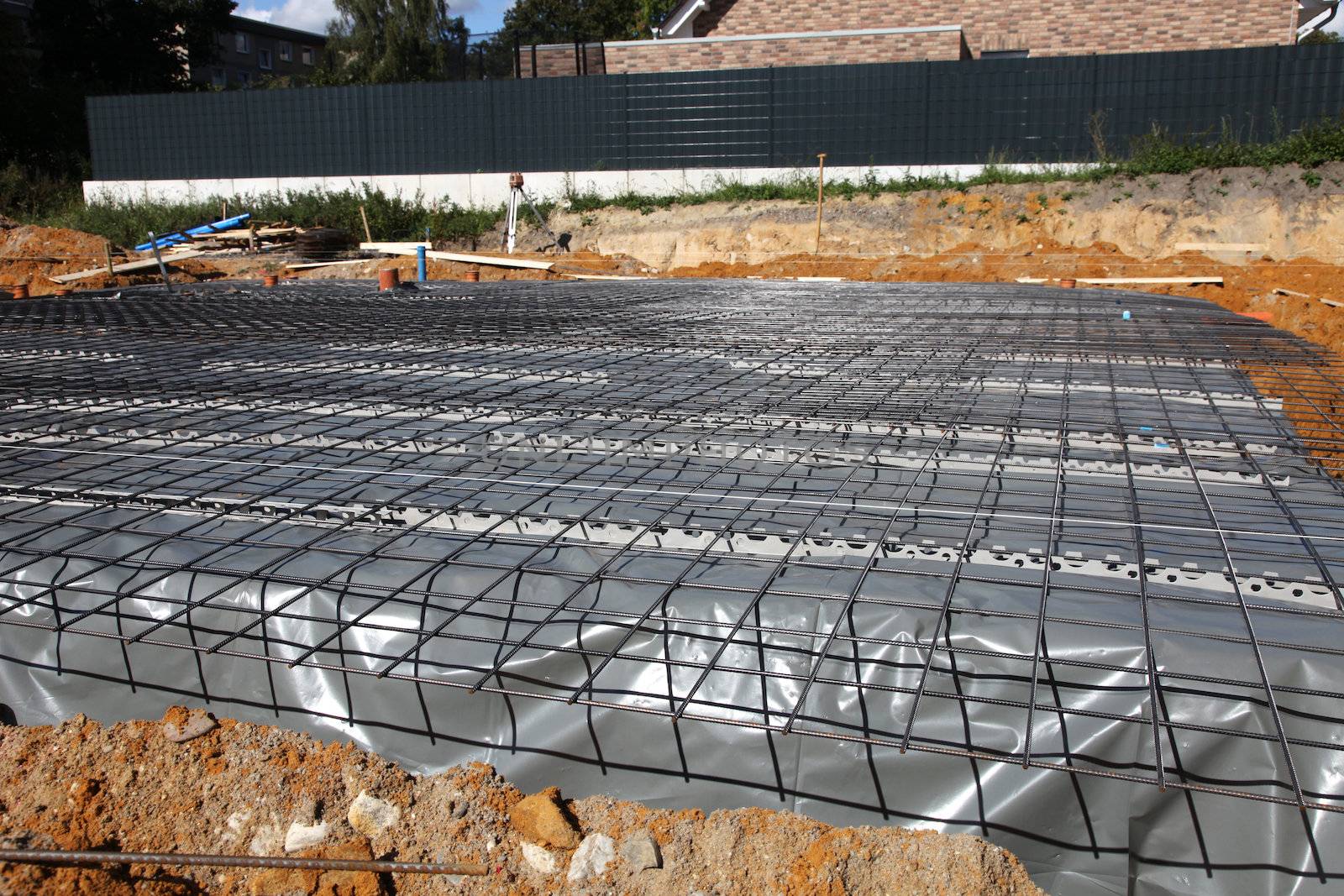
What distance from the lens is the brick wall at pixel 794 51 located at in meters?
17.2

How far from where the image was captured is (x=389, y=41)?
30.7m

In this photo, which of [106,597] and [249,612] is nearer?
[249,612]

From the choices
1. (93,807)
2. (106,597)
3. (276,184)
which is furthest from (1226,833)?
(276,184)

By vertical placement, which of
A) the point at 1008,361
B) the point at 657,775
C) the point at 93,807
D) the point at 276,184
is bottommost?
the point at 93,807

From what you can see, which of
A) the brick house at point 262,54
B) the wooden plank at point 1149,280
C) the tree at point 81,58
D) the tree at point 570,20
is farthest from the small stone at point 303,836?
the brick house at point 262,54

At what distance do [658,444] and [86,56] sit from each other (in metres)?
Result: 32.9

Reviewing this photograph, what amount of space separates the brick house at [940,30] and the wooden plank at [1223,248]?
6.25m

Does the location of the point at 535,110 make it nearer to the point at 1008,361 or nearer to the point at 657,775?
the point at 1008,361

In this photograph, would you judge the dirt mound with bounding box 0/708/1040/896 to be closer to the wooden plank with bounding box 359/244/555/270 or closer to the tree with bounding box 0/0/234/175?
the wooden plank with bounding box 359/244/555/270

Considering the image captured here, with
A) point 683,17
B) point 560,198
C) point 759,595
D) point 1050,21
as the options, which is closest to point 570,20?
point 683,17

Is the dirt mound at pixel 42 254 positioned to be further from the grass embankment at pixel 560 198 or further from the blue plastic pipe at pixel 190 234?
the grass embankment at pixel 560 198

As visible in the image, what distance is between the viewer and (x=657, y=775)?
1.80 m

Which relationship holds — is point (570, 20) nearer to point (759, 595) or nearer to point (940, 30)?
point (940, 30)

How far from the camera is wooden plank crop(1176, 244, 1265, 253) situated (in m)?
13.0
